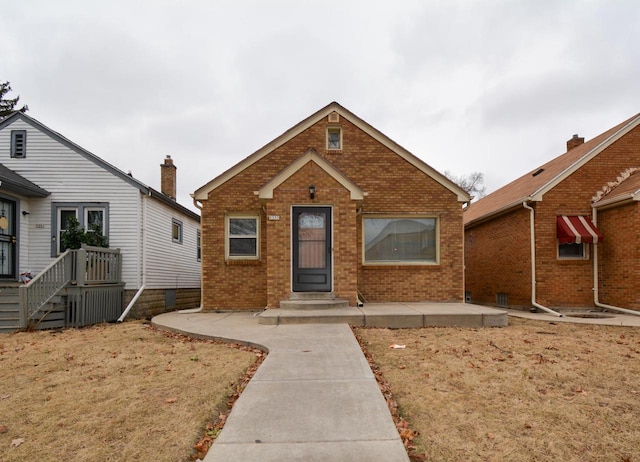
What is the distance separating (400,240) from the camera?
1057 cm

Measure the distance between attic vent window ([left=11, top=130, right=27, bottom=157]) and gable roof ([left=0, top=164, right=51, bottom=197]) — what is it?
55 centimetres

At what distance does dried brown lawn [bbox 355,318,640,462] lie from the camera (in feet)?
9.19

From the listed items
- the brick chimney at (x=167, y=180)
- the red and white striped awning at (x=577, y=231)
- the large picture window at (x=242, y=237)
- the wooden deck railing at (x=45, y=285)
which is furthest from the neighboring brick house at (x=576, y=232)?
the brick chimney at (x=167, y=180)

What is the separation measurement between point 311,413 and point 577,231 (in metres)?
9.99

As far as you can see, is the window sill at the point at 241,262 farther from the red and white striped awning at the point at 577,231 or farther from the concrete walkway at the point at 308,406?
the red and white striped awning at the point at 577,231

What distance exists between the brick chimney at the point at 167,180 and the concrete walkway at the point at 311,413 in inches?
467

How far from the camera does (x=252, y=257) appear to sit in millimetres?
10383

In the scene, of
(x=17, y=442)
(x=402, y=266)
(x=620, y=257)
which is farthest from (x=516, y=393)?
(x=620, y=257)

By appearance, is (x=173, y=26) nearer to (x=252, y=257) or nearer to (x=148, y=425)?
(x=252, y=257)

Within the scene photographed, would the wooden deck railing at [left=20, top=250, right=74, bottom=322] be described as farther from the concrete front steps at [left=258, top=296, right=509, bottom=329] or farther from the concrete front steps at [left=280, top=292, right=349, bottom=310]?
the concrete front steps at [left=280, top=292, right=349, bottom=310]

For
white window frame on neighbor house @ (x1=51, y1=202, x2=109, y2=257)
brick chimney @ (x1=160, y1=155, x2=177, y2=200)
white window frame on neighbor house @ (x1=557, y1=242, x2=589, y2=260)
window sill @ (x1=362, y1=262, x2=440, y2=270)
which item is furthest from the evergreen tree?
white window frame on neighbor house @ (x1=557, y1=242, x2=589, y2=260)

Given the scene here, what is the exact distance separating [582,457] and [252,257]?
8620 millimetres

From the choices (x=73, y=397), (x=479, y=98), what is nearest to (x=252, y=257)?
(x=73, y=397)

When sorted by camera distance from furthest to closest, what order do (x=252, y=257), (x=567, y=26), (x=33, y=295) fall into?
(x=567, y=26)
(x=252, y=257)
(x=33, y=295)
